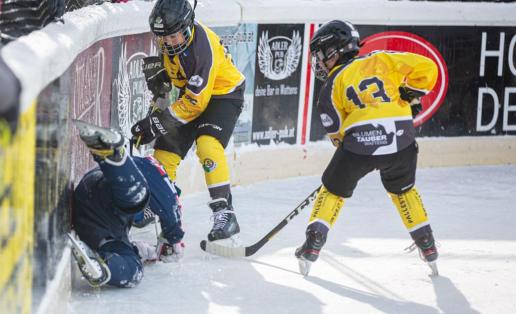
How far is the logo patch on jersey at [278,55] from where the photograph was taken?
6.84 metres

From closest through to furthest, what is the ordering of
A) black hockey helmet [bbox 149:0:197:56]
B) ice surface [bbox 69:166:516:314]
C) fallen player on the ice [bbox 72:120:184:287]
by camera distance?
1. fallen player on the ice [bbox 72:120:184:287]
2. ice surface [bbox 69:166:516:314]
3. black hockey helmet [bbox 149:0:197:56]

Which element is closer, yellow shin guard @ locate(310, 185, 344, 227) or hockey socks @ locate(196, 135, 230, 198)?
yellow shin guard @ locate(310, 185, 344, 227)

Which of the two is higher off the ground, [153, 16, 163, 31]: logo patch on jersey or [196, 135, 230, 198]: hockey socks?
[153, 16, 163, 31]: logo patch on jersey

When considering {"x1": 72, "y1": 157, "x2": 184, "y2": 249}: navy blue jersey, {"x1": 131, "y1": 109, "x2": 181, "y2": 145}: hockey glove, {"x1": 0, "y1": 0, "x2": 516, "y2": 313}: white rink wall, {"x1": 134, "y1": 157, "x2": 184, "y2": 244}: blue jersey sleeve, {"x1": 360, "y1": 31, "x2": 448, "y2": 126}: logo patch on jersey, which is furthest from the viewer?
{"x1": 360, "y1": 31, "x2": 448, "y2": 126}: logo patch on jersey

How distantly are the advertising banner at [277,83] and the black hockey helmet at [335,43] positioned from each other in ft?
7.70

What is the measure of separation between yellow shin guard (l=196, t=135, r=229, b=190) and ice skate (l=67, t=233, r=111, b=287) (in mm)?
1102

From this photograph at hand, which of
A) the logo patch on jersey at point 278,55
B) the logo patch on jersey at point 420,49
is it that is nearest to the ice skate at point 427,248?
the logo patch on jersey at point 278,55

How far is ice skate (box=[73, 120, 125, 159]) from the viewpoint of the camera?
3.59 metres

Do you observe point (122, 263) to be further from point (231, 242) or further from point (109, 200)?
point (231, 242)

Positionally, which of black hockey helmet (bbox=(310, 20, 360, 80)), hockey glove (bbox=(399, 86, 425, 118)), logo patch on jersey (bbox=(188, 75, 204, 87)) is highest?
black hockey helmet (bbox=(310, 20, 360, 80))

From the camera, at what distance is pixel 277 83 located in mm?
6945

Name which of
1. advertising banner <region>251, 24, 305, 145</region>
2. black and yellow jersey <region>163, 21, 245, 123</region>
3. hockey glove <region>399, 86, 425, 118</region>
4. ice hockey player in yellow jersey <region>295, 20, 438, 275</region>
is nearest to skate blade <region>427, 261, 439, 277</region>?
ice hockey player in yellow jersey <region>295, 20, 438, 275</region>

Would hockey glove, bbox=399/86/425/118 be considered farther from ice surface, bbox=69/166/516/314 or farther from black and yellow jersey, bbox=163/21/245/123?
black and yellow jersey, bbox=163/21/245/123

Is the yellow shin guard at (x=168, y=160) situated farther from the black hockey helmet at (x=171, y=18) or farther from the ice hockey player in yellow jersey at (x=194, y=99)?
the black hockey helmet at (x=171, y=18)
